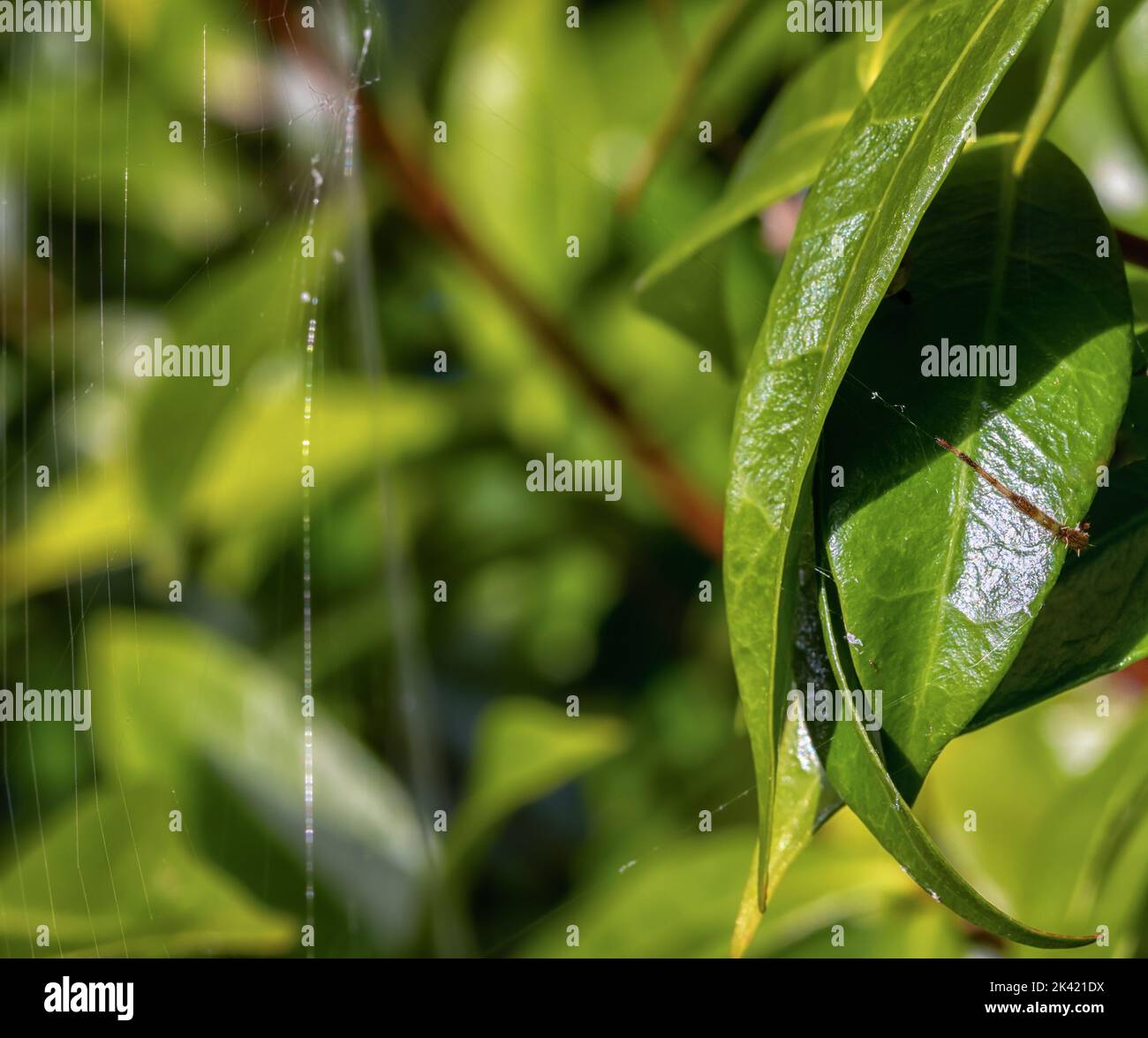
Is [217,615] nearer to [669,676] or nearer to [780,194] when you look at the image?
[669,676]

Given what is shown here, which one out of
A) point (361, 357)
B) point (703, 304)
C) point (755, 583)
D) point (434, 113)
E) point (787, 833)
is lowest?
point (787, 833)

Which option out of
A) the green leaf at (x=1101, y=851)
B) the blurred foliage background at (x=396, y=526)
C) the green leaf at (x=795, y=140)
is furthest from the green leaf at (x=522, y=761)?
the green leaf at (x=795, y=140)

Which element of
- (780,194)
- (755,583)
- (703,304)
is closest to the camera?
(755,583)

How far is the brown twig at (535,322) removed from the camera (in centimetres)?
102

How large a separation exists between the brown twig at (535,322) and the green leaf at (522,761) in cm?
24

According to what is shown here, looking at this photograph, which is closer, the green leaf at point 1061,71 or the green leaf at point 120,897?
the green leaf at point 1061,71

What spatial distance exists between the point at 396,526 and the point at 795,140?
→ 3.07ft

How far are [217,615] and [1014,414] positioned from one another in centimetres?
128

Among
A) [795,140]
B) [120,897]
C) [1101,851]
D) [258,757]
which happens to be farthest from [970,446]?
[258,757]

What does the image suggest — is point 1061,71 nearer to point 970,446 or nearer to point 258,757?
point 970,446

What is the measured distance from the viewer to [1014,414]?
1.40 ft

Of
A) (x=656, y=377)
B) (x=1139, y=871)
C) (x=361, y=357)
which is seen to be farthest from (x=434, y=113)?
(x=1139, y=871)

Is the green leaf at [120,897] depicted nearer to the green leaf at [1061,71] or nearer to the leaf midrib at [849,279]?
the leaf midrib at [849,279]
